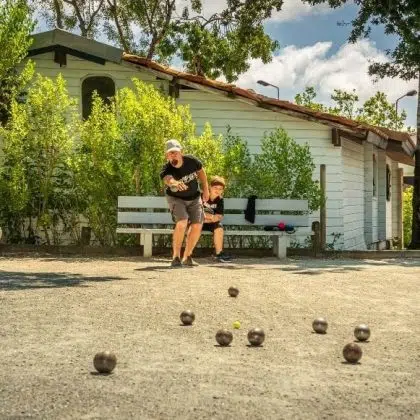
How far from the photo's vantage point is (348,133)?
19406 millimetres

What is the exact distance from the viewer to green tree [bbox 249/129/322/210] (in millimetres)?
17062

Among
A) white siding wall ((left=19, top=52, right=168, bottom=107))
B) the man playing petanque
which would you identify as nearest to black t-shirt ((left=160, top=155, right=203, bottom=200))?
the man playing petanque

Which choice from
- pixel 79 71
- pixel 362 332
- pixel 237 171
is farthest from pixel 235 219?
pixel 362 332

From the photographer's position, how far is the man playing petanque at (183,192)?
13.3 metres

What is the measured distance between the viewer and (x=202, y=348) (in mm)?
6508

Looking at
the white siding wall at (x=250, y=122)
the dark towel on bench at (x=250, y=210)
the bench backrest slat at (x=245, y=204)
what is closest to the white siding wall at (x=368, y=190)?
the white siding wall at (x=250, y=122)

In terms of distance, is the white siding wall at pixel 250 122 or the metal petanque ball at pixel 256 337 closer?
the metal petanque ball at pixel 256 337

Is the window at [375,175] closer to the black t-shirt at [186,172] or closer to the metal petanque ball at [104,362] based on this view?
the black t-shirt at [186,172]

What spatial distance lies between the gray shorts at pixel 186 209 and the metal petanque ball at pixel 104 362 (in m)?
8.09

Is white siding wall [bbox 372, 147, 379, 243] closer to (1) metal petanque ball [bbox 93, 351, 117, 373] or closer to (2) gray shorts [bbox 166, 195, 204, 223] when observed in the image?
(2) gray shorts [bbox 166, 195, 204, 223]

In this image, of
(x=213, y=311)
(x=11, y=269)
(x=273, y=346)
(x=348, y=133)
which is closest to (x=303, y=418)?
(x=273, y=346)

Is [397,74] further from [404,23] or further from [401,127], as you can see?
[401,127]

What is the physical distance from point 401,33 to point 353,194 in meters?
4.08

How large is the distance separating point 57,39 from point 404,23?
28.0ft
